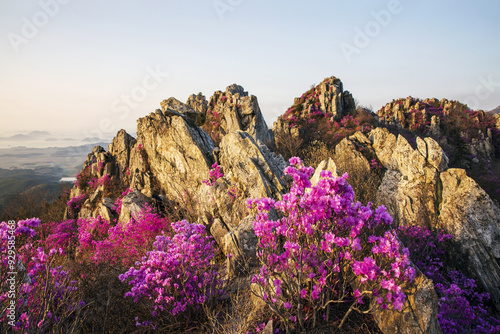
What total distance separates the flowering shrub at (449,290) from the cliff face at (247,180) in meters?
0.82

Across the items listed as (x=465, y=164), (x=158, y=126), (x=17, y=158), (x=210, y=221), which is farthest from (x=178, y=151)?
(x=17, y=158)

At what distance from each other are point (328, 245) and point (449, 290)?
492 centimetres

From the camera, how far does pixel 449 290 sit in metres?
5.68

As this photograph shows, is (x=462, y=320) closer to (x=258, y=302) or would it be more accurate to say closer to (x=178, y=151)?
(x=258, y=302)

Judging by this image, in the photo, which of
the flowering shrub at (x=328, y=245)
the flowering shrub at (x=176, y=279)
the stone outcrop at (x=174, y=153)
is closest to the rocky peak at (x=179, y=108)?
the stone outcrop at (x=174, y=153)

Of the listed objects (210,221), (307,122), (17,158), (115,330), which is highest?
(307,122)

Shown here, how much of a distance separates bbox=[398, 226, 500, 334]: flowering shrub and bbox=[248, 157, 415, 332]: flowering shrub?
3452 mm

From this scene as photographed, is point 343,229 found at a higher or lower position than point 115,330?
higher

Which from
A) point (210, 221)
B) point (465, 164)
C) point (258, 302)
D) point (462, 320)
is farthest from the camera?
point (465, 164)

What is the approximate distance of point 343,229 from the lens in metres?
3.28

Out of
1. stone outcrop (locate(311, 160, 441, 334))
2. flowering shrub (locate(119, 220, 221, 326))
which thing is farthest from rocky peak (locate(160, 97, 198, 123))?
stone outcrop (locate(311, 160, 441, 334))

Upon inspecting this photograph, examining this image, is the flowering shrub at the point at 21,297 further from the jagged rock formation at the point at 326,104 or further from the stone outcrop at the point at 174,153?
the jagged rock formation at the point at 326,104

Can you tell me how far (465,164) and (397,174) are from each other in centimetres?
1935

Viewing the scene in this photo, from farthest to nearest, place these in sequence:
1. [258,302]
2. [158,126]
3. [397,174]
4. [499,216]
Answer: [158,126] → [397,174] → [499,216] → [258,302]
